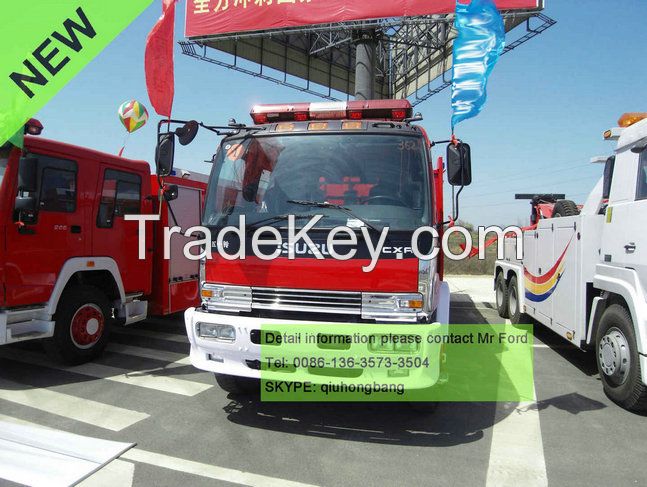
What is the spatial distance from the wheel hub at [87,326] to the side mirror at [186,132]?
273 centimetres

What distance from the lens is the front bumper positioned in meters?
3.43

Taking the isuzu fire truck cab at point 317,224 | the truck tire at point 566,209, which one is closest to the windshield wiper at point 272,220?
the isuzu fire truck cab at point 317,224

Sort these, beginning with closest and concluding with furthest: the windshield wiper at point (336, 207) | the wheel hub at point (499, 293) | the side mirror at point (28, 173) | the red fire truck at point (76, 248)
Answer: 1. the windshield wiper at point (336, 207)
2. the side mirror at point (28, 173)
3. the red fire truck at point (76, 248)
4. the wheel hub at point (499, 293)

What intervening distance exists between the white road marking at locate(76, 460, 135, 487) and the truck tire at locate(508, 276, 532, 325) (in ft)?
21.3

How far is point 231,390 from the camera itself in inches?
181

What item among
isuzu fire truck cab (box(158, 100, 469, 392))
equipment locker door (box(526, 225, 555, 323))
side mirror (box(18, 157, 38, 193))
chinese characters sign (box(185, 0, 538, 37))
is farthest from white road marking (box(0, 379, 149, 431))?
chinese characters sign (box(185, 0, 538, 37))

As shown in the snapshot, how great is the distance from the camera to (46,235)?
5258 mm

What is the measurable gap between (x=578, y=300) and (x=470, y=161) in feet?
7.45

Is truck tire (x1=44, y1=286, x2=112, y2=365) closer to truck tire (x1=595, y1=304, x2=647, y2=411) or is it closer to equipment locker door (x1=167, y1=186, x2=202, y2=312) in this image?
equipment locker door (x1=167, y1=186, x2=202, y2=312)

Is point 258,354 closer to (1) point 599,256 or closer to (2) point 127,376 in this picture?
(2) point 127,376

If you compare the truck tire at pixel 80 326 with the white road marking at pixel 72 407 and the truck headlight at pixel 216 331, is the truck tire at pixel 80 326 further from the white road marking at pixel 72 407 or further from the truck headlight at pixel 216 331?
the truck headlight at pixel 216 331

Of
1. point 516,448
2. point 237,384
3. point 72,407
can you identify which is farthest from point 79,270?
point 516,448

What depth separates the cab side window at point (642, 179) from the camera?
425 centimetres

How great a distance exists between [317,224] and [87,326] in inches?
147
